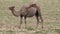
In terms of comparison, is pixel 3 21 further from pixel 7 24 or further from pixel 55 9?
pixel 55 9

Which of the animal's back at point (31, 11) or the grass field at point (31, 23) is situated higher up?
the animal's back at point (31, 11)

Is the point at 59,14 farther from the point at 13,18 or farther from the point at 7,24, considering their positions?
the point at 7,24

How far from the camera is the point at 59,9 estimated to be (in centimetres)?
1977

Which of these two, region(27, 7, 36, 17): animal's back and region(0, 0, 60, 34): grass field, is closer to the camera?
region(0, 0, 60, 34): grass field

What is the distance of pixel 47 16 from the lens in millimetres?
17047

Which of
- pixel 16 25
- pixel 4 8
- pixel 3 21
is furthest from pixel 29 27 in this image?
pixel 4 8

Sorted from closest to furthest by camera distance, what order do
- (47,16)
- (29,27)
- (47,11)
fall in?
(29,27), (47,16), (47,11)

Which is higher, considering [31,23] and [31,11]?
[31,11]

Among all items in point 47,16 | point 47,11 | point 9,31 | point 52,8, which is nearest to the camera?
point 9,31

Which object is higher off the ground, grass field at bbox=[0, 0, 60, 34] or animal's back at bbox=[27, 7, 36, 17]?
animal's back at bbox=[27, 7, 36, 17]

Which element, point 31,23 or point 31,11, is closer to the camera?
point 31,11

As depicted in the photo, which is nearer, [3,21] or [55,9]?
[3,21]

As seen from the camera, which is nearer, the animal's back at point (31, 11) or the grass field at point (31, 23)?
the grass field at point (31, 23)

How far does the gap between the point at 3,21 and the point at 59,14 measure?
4361 mm
